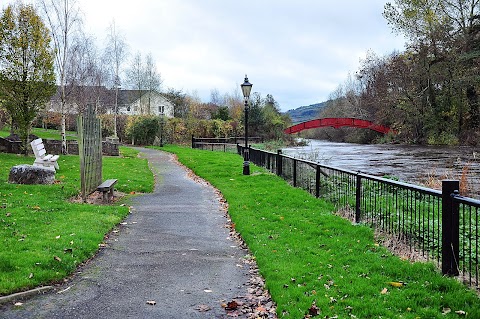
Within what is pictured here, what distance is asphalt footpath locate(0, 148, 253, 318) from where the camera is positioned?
14.8 ft

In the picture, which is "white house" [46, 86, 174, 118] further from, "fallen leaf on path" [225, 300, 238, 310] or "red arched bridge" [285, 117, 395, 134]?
"fallen leaf on path" [225, 300, 238, 310]

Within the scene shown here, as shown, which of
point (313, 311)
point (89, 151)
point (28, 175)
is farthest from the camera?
point (28, 175)

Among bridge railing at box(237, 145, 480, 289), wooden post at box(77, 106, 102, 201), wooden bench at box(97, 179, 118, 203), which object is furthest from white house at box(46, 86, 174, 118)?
bridge railing at box(237, 145, 480, 289)

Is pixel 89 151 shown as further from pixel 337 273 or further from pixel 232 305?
pixel 337 273

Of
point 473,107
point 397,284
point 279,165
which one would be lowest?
point 397,284

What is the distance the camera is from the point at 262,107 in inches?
2103

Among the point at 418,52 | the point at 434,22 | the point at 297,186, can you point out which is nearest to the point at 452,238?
the point at 297,186

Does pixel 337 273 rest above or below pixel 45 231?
below

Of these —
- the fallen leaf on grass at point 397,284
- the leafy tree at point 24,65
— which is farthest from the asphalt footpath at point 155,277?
the leafy tree at point 24,65

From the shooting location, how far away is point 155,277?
5.60m

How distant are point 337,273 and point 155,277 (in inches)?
92.1

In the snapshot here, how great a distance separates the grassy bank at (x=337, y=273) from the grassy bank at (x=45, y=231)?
262cm

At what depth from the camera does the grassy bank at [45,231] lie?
529 cm

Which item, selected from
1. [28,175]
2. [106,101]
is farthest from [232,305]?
[106,101]
